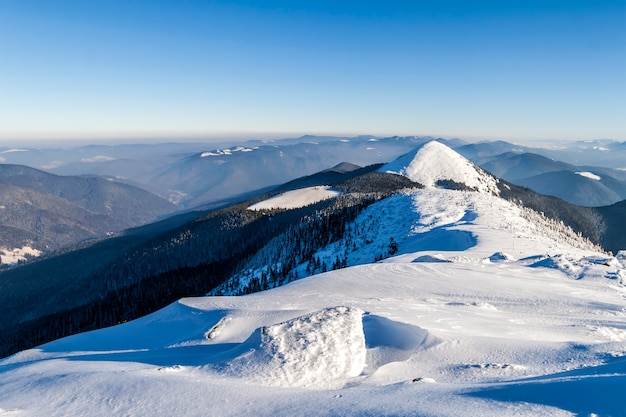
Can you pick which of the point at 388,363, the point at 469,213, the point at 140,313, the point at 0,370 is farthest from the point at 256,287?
the point at 388,363

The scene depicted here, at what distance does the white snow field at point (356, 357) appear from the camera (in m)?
9.55

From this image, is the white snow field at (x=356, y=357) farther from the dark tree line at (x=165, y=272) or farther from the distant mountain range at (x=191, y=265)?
the dark tree line at (x=165, y=272)

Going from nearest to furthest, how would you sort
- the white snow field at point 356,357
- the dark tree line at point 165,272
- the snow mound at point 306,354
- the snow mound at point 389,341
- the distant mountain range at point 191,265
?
the white snow field at point 356,357
the snow mound at point 306,354
the snow mound at point 389,341
the distant mountain range at point 191,265
the dark tree line at point 165,272

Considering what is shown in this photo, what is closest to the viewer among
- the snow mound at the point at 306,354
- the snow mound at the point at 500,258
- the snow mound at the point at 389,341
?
the snow mound at the point at 306,354

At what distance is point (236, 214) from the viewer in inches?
7116

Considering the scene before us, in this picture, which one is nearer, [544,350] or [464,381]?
[464,381]

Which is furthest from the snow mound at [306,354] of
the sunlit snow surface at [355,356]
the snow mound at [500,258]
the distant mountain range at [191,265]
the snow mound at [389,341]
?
the distant mountain range at [191,265]

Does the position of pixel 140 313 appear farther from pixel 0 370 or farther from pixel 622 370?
pixel 622 370

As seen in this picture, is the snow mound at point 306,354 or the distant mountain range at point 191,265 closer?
the snow mound at point 306,354

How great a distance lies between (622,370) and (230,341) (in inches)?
591

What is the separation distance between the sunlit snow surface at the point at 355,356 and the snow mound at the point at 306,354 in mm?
56

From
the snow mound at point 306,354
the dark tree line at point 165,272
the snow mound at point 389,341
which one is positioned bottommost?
the dark tree line at point 165,272

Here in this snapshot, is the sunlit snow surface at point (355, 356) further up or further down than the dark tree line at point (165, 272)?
further up

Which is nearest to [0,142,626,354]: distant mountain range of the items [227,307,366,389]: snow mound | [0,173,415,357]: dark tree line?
[0,173,415,357]: dark tree line
